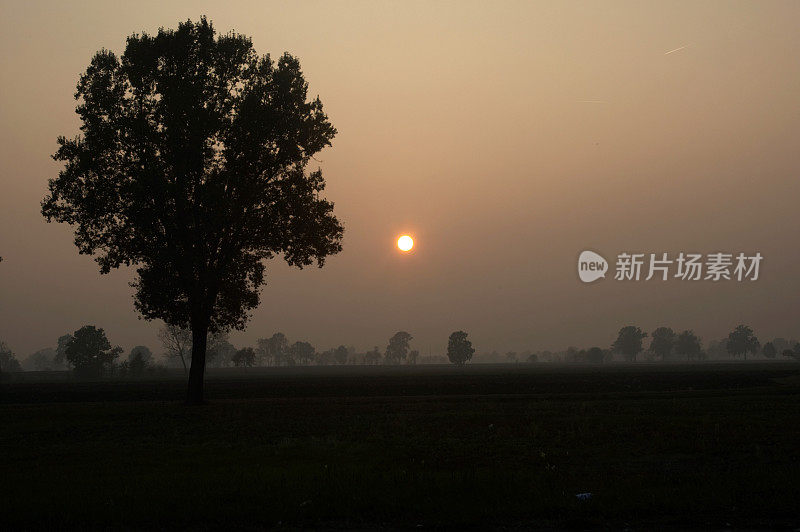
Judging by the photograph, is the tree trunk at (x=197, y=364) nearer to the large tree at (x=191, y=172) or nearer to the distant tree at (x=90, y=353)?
the large tree at (x=191, y=172)

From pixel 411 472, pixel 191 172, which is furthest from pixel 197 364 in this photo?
pixel 411 472

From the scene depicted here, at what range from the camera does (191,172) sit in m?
43.4

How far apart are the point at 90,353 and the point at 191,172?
13631 centimetres

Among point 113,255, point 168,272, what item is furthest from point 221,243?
point 113,255

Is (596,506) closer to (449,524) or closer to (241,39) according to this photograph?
(449,524)

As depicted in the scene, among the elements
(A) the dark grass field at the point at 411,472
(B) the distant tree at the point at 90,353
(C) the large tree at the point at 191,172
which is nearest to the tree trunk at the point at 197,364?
(C) the large tree at the point at 191,172

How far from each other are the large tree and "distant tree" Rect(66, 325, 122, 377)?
127377 millimetres

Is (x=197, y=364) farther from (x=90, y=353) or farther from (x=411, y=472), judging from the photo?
(x=90, y=353)

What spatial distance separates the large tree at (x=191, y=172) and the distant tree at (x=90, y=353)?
418ft

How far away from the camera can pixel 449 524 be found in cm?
1295

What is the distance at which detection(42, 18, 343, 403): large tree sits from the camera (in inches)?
1678

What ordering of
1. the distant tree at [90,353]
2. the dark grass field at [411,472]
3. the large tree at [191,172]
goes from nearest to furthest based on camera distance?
the dark grass field at [411,472] → the large tree at [191,172] → the distant tree at [90,353]

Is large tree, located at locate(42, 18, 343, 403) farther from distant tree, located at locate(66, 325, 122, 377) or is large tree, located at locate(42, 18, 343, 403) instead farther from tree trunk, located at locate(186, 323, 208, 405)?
distant tree, located at locate(66, 325, 122, 377)

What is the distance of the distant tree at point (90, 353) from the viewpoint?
519 feet
